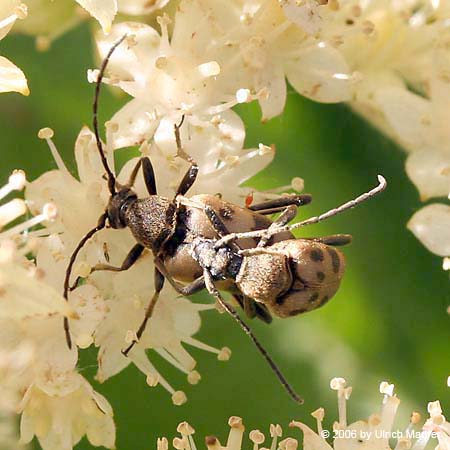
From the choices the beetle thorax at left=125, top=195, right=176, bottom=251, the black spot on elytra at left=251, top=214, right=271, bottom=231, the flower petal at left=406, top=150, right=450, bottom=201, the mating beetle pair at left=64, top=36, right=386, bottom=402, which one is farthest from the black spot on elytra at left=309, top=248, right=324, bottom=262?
the flower petal at left=406, top=150, right=450, bottom=201

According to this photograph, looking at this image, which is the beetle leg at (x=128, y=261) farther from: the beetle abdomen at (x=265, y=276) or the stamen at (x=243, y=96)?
the stamen at (x=243, y=96)

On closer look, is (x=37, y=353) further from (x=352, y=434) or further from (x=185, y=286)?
(x=352, y=434)

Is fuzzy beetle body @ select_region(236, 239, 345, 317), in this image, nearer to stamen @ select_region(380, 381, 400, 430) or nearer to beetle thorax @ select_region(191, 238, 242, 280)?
beetle thorax @ select_region(191, 238, 242, 280)

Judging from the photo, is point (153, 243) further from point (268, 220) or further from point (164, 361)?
point (164, 361)

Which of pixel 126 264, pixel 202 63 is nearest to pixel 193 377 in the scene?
pixel 126 264

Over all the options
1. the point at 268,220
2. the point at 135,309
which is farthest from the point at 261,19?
the point at 135,309

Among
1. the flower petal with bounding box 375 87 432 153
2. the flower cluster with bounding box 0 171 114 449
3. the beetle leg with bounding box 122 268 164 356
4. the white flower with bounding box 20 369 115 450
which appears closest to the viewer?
the flower cluster with bounding box 0 171 114 449

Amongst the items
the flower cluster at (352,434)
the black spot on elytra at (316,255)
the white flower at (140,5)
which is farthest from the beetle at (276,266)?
the white flower at (140,5)
